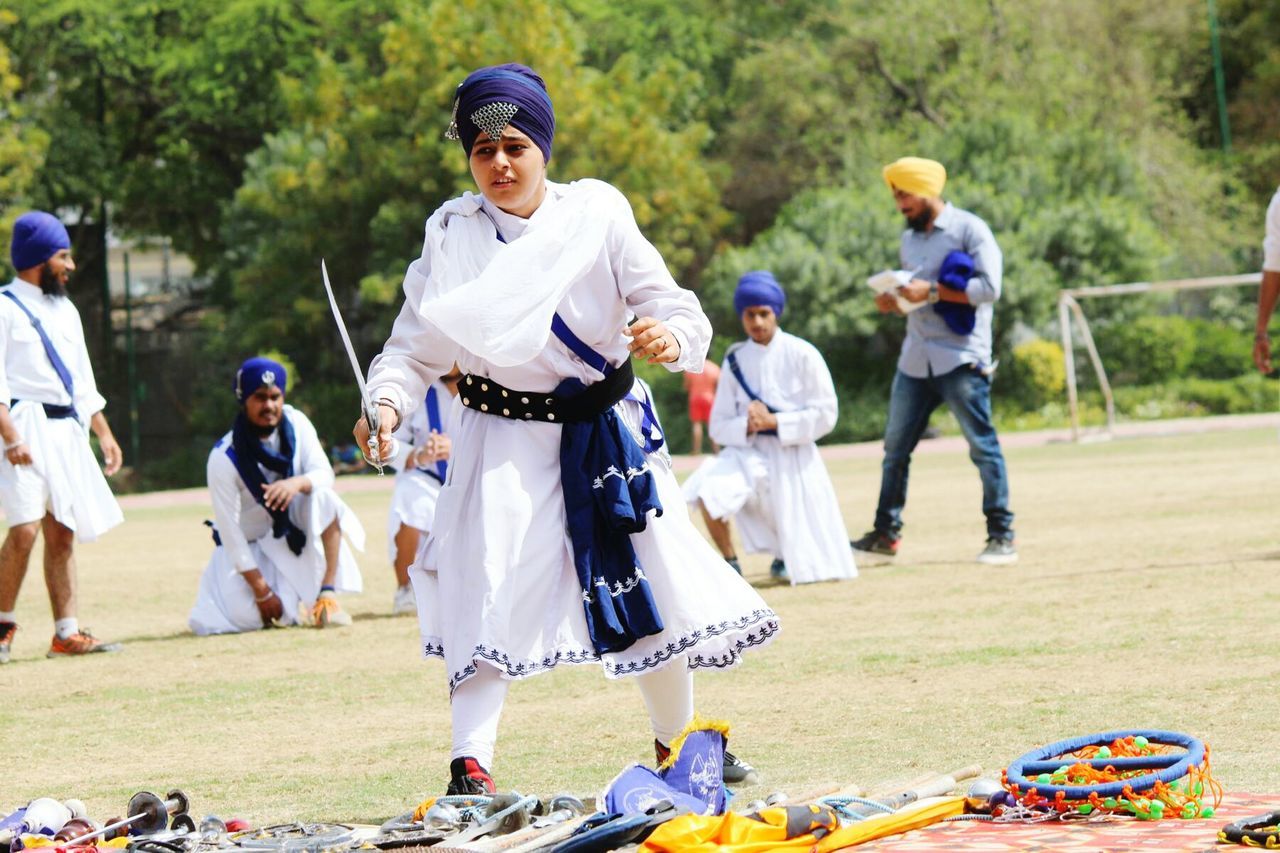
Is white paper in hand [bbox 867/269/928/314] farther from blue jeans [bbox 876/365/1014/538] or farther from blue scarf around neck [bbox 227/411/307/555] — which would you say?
blue scarf around neck [bbox 227/411/307/555]

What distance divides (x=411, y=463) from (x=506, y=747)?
14.1 feet

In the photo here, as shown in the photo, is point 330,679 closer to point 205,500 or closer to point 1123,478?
point 1123,478

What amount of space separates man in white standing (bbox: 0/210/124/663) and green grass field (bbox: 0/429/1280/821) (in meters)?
0.46

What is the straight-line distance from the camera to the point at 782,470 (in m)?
11.0

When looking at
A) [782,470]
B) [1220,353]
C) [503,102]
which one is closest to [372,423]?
[503,102]

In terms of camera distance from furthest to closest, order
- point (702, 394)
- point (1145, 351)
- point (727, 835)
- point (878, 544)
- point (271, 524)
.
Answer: point (1145, 351) < point (702, 394) < point (878, 544) < point (271, 524) < point (727, 835)

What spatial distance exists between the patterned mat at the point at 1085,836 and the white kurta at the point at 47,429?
5797mm

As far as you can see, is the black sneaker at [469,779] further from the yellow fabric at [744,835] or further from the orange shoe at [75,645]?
the orange shoe at [75,645]

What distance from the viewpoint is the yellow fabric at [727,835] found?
13.5 ft

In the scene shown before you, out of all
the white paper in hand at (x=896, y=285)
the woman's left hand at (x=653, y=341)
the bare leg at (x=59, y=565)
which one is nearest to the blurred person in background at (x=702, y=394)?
the white paper in hand at (x=896, y=285)

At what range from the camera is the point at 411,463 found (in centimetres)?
1043

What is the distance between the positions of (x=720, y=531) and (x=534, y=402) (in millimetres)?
6101

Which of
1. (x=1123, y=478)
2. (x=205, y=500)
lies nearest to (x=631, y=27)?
(x=205, y=500)

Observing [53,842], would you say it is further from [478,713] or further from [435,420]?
[435,420]
